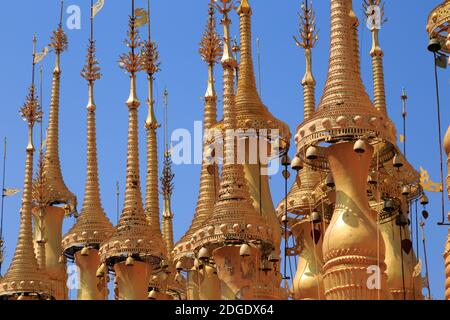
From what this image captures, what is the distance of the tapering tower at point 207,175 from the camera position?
45.0m

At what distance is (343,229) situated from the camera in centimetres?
3619

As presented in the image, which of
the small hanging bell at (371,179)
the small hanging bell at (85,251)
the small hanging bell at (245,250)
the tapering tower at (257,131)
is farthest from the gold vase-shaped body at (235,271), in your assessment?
the small hanging bell at (85,251)

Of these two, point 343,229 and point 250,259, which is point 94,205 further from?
point 343,229

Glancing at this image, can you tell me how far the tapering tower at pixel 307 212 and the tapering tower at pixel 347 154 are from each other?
7.56 feet

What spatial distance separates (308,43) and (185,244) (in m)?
9.40

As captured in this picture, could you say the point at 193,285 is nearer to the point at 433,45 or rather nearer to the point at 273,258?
the point at 273,258

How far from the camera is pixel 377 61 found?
4759cm

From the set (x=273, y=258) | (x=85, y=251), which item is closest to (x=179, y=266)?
(x=273, y=258)

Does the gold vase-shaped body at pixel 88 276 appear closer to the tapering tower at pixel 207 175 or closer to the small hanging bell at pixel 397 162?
the tapering tower at pixel 207 175

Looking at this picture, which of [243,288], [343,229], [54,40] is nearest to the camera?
[343,229]

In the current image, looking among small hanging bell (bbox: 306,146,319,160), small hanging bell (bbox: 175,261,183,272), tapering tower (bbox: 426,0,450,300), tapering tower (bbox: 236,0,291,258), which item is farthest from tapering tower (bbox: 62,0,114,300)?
tapering tower (bbox: 426,0,450,300)
